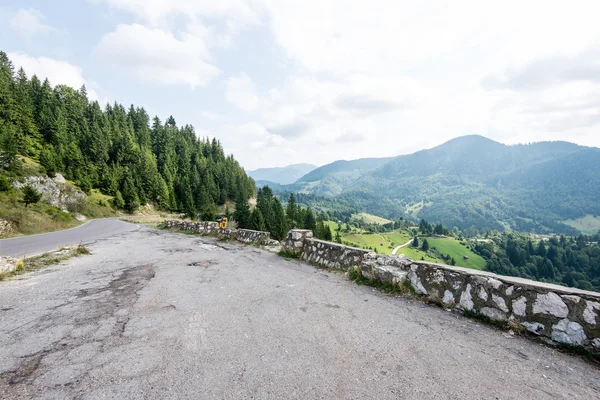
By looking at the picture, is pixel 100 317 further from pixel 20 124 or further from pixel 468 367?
pixel 20 124

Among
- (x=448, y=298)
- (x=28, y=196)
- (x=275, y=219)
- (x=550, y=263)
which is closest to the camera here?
(x=448, y=298)

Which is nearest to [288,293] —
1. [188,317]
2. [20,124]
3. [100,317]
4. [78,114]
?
[188,317]

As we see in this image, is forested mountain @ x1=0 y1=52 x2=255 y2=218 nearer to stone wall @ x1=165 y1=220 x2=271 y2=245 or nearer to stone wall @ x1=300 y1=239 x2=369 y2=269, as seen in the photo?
stone wall @ x1=165 y1=220 x2=271 y2=245

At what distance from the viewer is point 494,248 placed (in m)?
141

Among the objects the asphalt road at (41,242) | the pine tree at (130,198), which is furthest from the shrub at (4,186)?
the pine tree at (130,198)

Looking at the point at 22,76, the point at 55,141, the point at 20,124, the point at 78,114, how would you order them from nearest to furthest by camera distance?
the point at 20,124 → the point at 55,141 → the point at 22,76 → the point at 78,114

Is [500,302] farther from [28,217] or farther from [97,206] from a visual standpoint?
[97,206]

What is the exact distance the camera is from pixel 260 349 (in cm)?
392

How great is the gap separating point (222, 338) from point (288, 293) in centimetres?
253

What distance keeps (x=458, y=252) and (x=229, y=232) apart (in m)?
145

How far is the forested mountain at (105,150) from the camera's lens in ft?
211

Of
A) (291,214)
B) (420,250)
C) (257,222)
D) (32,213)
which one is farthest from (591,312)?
(420,250)

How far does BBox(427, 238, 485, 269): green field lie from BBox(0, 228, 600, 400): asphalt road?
132806mm

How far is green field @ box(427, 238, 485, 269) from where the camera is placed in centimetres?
11862
